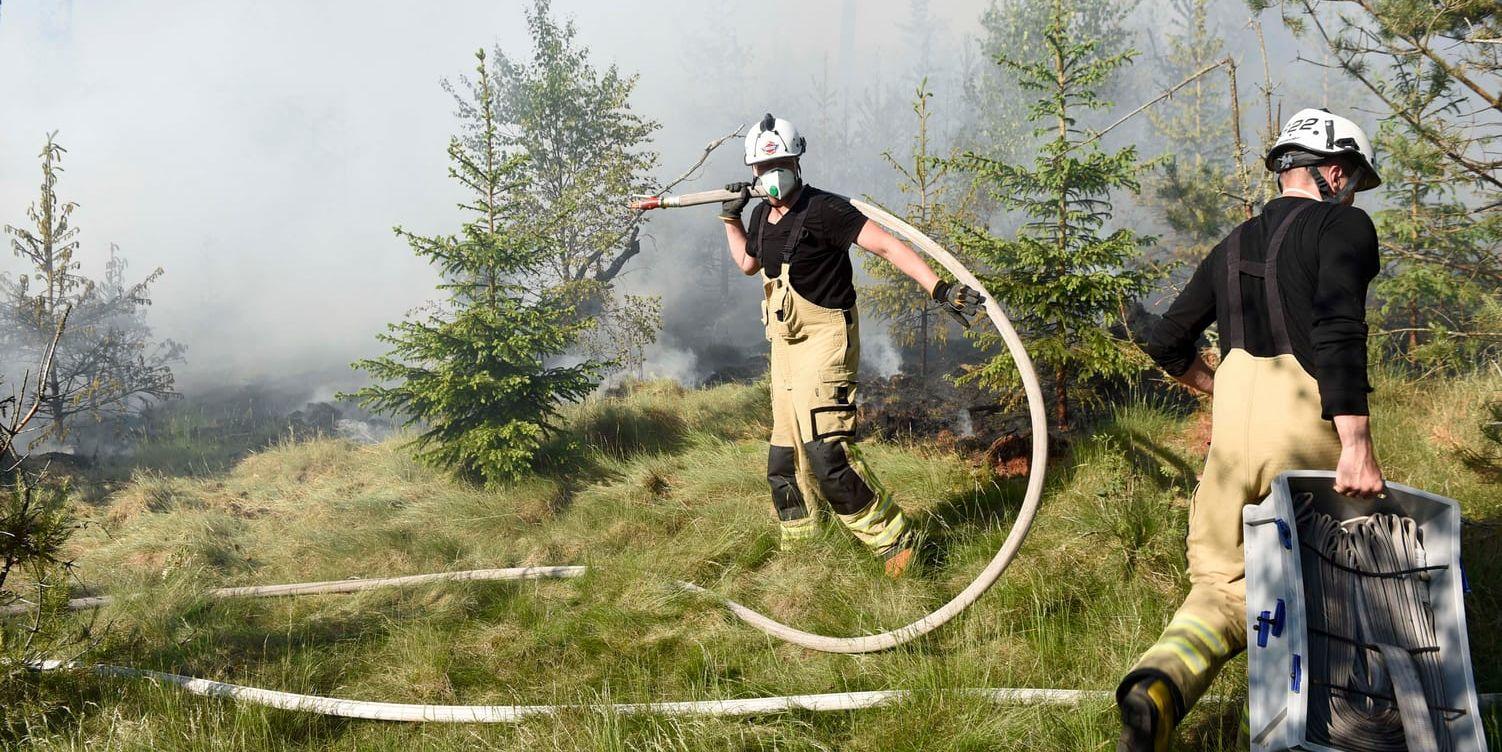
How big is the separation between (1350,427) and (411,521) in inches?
256

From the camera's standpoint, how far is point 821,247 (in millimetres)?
4547

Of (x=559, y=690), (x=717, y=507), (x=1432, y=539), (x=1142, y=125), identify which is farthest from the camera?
(x=1142, y=125)

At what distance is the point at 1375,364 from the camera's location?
6789mm

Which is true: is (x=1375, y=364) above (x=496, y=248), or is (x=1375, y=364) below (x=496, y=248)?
below

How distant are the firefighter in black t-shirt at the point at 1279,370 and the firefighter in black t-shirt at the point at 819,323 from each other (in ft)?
5.31

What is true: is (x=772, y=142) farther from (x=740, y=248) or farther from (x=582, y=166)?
(x=582, y=166)

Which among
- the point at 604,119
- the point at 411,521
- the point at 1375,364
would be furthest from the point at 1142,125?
the point at 411,521

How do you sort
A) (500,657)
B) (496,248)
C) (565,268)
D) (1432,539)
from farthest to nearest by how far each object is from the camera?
(565,268) < (496,248) < (500,657) < (1432,539)

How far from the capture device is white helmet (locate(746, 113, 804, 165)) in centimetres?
454

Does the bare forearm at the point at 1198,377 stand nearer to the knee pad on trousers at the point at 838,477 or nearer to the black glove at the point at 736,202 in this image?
the knee pad on trousers at the point at 838,477

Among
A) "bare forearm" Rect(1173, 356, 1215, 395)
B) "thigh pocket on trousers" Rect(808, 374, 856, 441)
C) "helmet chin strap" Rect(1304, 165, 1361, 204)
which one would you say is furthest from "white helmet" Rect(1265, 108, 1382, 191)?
"thigh pocket on trousers" Rect(808, 374, 856, 441)

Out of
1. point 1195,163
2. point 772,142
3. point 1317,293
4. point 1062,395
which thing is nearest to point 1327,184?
point 1317,293

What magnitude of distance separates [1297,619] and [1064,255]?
184 inches

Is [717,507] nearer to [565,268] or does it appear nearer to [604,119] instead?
[565,268]
